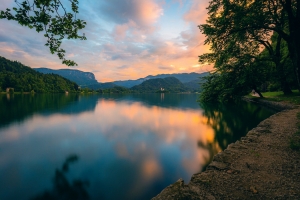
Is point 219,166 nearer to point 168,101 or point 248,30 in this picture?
point 248,30

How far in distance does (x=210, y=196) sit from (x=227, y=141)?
966cm

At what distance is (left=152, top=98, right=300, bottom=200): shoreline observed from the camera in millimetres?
4500

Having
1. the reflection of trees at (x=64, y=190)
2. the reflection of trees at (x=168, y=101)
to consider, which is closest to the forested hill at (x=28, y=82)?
the reflection of trees at (x=168, y=101)

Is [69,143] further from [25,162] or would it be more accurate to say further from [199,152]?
[199,152]

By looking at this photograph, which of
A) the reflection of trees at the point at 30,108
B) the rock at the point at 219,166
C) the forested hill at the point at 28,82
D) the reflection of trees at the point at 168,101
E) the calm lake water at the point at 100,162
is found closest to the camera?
the rock at the point at 219,166

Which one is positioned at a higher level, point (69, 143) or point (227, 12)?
point (227, 12)

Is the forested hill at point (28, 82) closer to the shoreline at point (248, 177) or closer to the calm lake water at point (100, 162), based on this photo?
the calm lake water at point (100, 162)

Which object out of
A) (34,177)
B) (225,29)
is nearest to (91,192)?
(34,177)

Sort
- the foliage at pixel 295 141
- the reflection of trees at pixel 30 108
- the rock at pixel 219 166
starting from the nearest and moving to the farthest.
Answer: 1. the rock at pixel 219 166
2. the foliage at pixel 295 141
3. the reflection of trees at pixel 30 108

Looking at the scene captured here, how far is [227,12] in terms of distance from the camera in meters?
13.6

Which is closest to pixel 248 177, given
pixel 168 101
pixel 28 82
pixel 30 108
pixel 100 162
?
pixel 100 162

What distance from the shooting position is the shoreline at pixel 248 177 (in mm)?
4500

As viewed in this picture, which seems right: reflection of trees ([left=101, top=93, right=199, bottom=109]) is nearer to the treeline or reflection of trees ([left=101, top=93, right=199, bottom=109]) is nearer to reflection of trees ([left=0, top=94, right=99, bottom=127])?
the treeline

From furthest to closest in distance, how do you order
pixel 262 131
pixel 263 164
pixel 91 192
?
pixel 262 131
pixel 91 192
pixel 263 164
